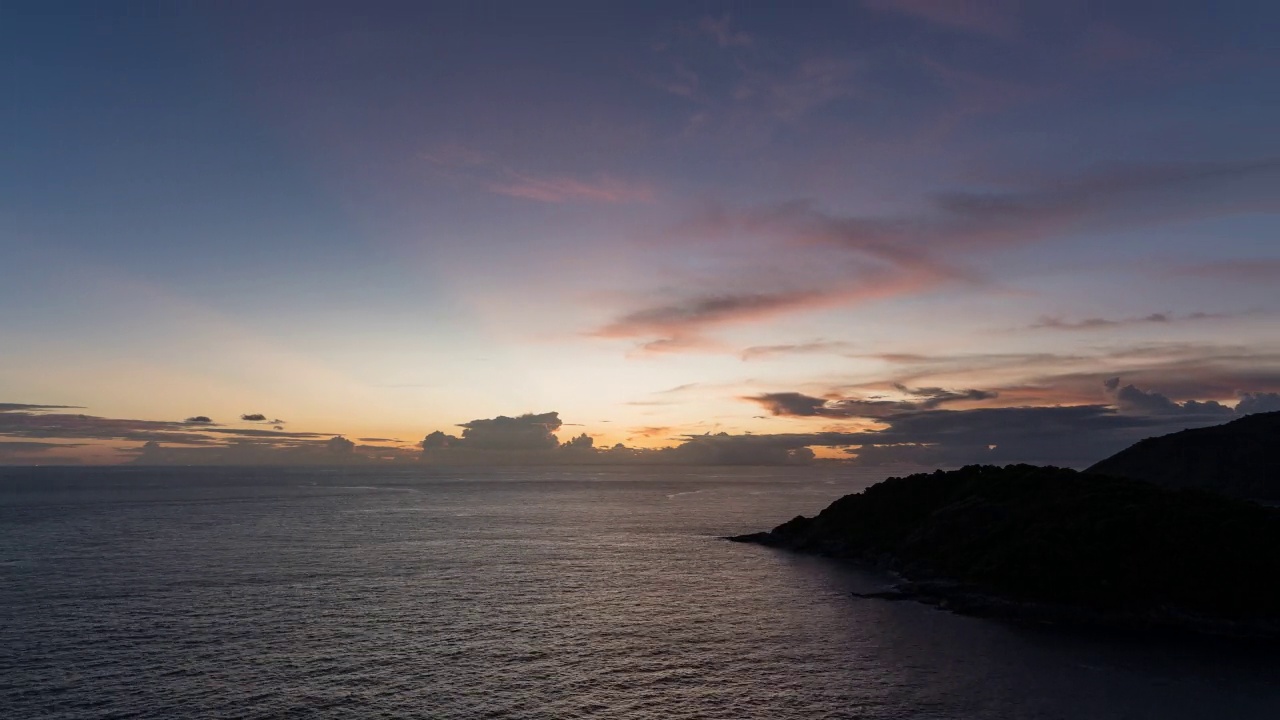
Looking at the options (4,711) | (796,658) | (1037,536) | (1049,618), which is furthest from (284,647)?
(1037,536)

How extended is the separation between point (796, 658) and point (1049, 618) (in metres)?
38.6

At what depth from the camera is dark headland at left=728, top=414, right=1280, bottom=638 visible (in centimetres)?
8288

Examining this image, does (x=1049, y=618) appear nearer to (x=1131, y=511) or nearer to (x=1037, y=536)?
(x=1037, y=536)

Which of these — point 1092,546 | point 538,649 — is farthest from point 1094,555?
point 538,649

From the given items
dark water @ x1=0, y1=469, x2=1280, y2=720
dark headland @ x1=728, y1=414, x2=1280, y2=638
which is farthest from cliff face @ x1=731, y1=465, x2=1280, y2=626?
dark water @ x1=0, y1=469, x2=1280, y2=720

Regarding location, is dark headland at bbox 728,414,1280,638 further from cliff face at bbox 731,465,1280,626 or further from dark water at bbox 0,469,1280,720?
dark water at bbox 0,469,1280,720

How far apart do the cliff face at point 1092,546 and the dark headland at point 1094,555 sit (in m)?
0.15

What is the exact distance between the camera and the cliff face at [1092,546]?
83875 mm

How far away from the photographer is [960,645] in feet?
250

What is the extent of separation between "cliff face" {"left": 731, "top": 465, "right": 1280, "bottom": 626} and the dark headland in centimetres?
15

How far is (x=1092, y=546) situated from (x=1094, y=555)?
1471mm

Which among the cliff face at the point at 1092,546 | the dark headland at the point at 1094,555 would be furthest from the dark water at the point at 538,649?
the cliff face at the point at 1092,546

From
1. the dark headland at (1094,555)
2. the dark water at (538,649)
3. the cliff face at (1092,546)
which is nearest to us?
the dark water at (538,649)

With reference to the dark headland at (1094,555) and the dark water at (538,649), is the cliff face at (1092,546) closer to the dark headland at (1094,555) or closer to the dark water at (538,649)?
the dark headland at (1094,555)
